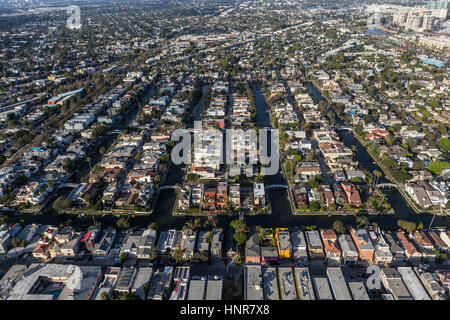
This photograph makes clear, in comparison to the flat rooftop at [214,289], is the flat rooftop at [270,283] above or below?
below

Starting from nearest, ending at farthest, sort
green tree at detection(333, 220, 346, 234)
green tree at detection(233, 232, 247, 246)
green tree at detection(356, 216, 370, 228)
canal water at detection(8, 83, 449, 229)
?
green tree at detection(233, 232, 247, 246) → green tree at detection(333, 220, 346, 234) → green tree at detection(356, 216, 370, 228) → canal water at detection(8, 83, 449, 229)

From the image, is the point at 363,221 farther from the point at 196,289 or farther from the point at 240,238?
the point at 196,289

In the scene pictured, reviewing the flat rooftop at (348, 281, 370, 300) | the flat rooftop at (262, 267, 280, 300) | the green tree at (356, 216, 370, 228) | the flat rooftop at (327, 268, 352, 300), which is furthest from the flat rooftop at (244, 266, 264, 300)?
the green tree at (356, 216, 370, 228)

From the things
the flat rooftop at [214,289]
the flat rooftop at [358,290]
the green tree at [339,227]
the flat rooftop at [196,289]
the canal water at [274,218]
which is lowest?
the canal water at [274,218]

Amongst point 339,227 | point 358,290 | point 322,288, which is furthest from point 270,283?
point 339,227

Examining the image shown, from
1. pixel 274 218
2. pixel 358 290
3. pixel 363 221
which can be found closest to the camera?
pixel 358 290

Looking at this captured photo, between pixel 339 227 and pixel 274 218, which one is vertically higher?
pixel 339 227

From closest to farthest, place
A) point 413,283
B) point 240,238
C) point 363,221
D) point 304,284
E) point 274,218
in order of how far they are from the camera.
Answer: point 304,284, point 413,283, point 240,238, point 363,221, point 274,218

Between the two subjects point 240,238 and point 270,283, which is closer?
point 270,283

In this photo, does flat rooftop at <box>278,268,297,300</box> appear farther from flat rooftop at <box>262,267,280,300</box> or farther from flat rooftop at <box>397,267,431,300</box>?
flat rooftop at <box>397,267,431,300</box>

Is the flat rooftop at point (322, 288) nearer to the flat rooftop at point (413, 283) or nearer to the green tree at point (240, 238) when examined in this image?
the flat rooftop at point (413, 283)

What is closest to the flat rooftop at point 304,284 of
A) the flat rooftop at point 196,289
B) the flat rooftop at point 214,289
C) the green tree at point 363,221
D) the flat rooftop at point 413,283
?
the flat rooftop at point 214,289
